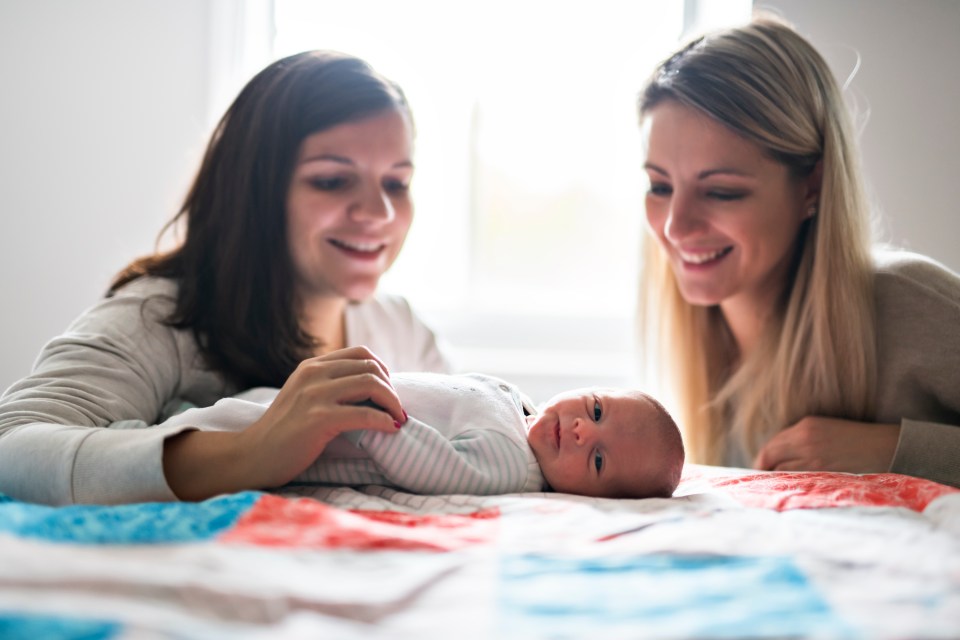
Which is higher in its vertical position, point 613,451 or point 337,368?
point 337,368

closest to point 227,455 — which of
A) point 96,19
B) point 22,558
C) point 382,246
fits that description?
point 22,558

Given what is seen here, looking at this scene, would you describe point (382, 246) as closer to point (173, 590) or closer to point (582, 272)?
point (173, 590)

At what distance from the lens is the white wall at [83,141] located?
237 cm

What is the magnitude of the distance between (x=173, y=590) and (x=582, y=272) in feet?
7.93

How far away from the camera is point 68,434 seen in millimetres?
1032

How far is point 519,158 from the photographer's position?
2.90 meters

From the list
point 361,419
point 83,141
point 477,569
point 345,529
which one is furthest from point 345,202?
point 83,141

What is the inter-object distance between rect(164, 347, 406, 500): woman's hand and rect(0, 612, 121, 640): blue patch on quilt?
0.41 metres

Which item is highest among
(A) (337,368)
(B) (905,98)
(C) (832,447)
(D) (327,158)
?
(B) (905,98)

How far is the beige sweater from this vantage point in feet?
4.87

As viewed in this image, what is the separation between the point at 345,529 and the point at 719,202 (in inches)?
42.4

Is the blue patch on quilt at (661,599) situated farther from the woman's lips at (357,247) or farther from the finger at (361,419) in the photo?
the woman's lips at (357,247)

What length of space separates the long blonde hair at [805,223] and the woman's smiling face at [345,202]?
1.85ft

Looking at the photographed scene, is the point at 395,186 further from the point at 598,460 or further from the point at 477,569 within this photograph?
the point at 477,569
